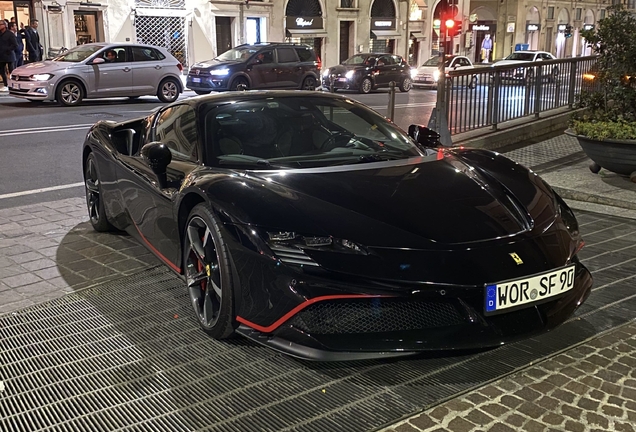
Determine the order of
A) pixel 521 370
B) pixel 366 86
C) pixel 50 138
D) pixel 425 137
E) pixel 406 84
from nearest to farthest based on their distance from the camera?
pixel 521 370 < pixel 425 137 < pixel 50 138 < pixel 366 86 < pixel 406 84

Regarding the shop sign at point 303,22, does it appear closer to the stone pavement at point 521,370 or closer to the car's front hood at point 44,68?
the car's front hood at point 44,68

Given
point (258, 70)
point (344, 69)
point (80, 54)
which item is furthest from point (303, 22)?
point (80, 54)

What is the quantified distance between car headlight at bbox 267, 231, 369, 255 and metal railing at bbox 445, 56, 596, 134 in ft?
23.6

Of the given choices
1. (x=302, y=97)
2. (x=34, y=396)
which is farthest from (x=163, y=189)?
(x=34, y=396)

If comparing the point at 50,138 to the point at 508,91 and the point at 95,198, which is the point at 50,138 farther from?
the point at 508,91

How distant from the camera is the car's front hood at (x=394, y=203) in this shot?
3.31 meters

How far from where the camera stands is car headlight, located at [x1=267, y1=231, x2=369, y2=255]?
10.4ft

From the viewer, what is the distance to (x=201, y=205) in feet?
12.4

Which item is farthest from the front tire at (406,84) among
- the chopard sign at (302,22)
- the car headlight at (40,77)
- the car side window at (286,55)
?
the car headlight at (40,77)

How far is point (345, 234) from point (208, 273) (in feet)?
3.00

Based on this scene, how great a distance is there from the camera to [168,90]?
18.5 meters

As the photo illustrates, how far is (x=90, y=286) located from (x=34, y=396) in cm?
152

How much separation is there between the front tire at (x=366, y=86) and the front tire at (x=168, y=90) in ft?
25.3

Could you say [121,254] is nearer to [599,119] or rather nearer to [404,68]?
[599,119]
